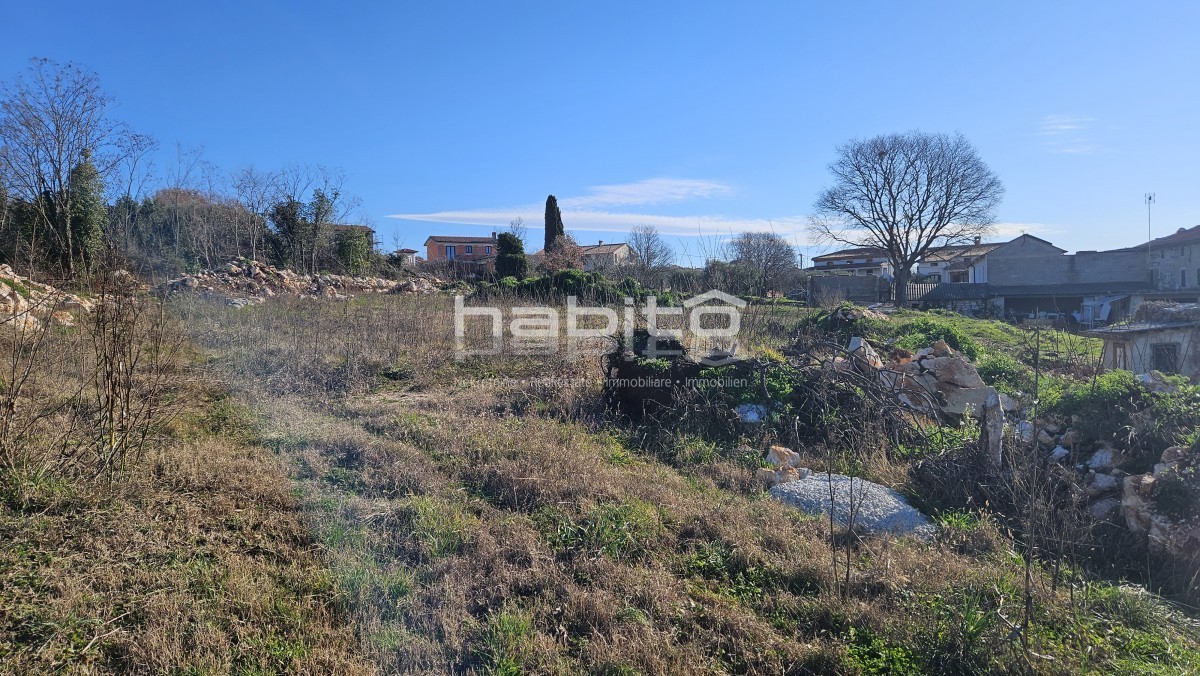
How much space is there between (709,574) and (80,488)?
3.27m

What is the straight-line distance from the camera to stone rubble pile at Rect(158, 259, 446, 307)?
512 inches

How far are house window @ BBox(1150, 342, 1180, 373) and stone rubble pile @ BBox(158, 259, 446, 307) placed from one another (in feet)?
42.7

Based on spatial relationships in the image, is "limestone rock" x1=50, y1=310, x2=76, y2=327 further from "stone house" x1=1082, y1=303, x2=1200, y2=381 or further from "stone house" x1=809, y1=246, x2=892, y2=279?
"stone house" x1=809, y1=246, x2=892, y2=279

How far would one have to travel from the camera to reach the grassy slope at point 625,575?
7.51ft

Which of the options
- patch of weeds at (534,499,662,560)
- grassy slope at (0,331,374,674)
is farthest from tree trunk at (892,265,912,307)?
grassy slope at (0,331,374,674)

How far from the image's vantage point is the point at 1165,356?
6.96m

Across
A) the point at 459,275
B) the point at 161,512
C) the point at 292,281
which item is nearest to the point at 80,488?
the point at 161,512

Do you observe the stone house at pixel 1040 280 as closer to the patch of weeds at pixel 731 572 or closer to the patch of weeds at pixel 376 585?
the patch of weeds at pixel 731 572

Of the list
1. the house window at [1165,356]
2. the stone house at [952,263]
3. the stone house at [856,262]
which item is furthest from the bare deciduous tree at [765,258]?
the stone house at [856,262]

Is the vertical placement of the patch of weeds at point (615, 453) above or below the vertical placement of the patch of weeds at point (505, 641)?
above

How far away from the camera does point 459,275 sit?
24.8 meters

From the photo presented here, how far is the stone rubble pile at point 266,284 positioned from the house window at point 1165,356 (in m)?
13.0

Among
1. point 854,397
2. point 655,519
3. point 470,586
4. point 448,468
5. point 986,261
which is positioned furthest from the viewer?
point 986,261

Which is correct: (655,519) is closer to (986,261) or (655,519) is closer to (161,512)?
(161,512)
